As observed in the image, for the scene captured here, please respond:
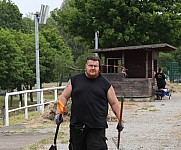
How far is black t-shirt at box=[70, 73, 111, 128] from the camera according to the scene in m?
7.29

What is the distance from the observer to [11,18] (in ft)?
255

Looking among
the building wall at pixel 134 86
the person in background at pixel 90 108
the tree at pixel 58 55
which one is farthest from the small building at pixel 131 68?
the tree at pixel 58 55

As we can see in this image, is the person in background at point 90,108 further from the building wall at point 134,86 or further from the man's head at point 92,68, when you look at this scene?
the building wall at point 134,86

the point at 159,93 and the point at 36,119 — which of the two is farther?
the point at 159,93

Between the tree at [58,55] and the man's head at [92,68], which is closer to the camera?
the man's head at [92,68]

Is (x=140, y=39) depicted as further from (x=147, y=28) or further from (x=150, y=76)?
(x=150, y=76)

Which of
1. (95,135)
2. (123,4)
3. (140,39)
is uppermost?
(123,4)

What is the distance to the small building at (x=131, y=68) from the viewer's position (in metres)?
28.1

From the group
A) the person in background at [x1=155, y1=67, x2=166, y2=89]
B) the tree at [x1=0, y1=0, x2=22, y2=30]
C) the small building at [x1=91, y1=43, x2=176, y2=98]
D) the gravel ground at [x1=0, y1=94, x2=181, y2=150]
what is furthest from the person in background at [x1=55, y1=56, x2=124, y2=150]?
the tree at [x1=0, y1=0, x2=22, y2=30]

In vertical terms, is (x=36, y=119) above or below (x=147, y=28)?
below

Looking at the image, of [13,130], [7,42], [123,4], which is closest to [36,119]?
[13,130]

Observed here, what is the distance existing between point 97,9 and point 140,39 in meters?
3.22

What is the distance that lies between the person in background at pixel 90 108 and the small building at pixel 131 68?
19.8m

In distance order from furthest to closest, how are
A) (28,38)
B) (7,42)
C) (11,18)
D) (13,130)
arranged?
1. (11,18)
2. (28,38)
3. (7,42)
4. (13,130)
